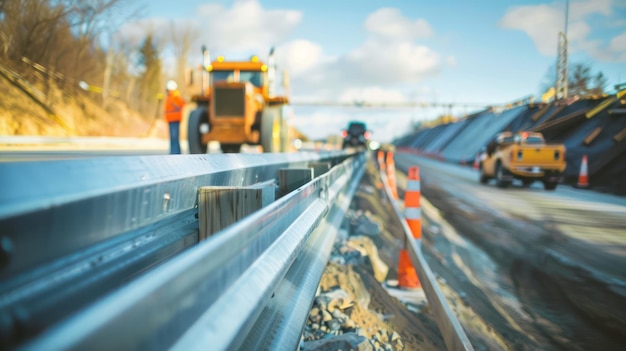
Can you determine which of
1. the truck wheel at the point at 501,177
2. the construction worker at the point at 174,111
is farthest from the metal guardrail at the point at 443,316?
the truck wheel at the point at 501,177

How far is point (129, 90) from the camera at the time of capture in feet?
167

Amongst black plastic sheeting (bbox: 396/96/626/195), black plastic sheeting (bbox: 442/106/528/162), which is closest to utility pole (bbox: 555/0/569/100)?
black plastic sheeting (bbox: 396/96/626/195)

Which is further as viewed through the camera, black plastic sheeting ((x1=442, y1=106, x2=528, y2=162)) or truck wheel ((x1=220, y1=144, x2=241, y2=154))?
black plastic sheeting ((x1=442, y1=106, x2=528, y2=162))

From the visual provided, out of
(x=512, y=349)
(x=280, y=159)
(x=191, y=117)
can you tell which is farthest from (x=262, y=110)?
(x=512, y=349)

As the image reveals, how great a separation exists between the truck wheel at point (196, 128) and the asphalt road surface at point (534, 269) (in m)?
6.03

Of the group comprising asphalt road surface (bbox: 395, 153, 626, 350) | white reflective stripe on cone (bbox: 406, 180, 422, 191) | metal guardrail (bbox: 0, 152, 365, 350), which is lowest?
asphalt road surface (bbox: 395, 153, 626, 350)

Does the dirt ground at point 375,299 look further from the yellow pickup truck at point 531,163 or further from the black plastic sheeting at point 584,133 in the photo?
the black plastic sheeting at point 584,133

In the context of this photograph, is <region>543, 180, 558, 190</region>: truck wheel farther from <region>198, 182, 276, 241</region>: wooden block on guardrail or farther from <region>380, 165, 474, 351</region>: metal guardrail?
<region>198, 182, 276, 241</region>: wooden block on guardrail

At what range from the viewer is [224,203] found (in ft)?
6.76

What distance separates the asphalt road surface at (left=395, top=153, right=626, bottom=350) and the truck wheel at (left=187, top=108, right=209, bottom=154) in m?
6.03

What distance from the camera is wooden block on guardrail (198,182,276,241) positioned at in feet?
6.74

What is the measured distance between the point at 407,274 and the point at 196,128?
8399 millimetres

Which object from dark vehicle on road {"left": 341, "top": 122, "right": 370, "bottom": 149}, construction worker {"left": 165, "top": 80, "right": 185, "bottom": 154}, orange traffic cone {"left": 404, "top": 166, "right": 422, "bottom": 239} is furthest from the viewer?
dark vehicle on road {"left": 341, "top": 122, "right": 370, "bottom": 149}

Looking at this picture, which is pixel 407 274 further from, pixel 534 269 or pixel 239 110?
pixel 239 110
